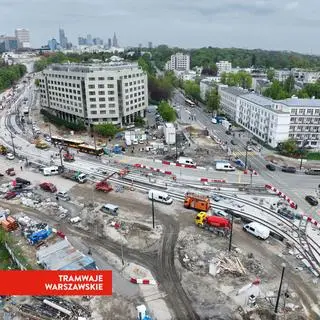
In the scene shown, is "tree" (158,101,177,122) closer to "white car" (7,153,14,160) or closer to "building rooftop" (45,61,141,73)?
"building rooftop" (45,61,141,73)

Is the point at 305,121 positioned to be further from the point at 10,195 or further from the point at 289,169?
the point at 10,195

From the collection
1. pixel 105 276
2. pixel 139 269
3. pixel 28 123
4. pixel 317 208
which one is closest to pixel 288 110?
pixel 317 208

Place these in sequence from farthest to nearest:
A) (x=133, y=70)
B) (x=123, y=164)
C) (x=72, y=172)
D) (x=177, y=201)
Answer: (x=133, y=70) < (x=123, y=164) < (x=72, y=172) < (x=177, y=201)

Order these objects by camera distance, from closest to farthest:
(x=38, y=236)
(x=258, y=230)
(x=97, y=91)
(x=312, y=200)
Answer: (x=38, y=236), (x=258, y=230), (x=312, y=200), (x=97, y=91)

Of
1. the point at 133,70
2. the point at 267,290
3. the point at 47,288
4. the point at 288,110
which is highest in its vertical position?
the point at 133,70

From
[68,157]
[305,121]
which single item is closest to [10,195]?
[68,157]

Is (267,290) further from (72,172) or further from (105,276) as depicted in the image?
(72,172)

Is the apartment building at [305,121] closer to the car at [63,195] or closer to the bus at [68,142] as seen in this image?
the bus at [68,142]
